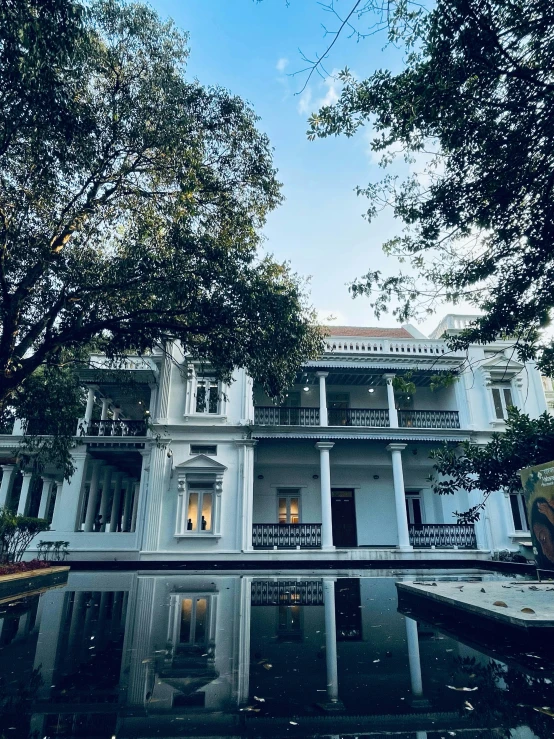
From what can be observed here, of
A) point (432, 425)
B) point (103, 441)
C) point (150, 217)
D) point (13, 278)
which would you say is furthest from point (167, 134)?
point (432, 425)

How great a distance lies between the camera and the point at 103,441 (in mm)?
16516

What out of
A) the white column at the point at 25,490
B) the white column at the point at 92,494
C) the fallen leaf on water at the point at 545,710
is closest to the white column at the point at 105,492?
the white column at the point at 92,494

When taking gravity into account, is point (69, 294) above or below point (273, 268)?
below

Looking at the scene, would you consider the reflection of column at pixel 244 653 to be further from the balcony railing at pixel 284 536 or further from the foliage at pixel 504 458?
the balcony railing at pixel 284 536

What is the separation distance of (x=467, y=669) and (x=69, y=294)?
840 cm

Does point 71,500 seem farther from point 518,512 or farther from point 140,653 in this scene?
point 518,512

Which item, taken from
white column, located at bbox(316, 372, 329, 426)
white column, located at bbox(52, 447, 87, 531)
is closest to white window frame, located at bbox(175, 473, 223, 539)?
white column, located at bbox(52, 447, 87, 531)

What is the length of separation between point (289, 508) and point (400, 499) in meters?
4.39

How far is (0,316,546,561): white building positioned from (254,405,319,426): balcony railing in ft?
0.15

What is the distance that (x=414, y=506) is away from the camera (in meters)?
18.2

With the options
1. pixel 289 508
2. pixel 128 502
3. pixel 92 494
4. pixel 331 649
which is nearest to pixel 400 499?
pixel 289 508

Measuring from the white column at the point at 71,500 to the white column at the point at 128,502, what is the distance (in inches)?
255

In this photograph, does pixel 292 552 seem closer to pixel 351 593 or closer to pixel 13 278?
pixel 351 593

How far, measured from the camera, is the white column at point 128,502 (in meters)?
22.4
